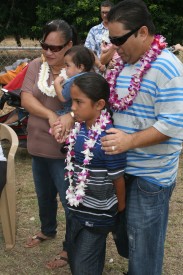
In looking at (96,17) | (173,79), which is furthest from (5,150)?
(96,17)

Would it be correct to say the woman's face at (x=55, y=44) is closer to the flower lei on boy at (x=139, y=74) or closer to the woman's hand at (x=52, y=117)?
the woman's hand at (x=52, y=117)

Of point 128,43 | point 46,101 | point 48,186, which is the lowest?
point 48,186

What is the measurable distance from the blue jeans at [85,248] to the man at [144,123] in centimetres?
20

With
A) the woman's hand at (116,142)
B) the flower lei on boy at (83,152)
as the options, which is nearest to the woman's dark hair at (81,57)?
the flower lei on boy at (83,152)

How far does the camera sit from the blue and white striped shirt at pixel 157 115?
80.1 inches

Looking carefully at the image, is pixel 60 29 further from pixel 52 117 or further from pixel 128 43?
pixel 128 43

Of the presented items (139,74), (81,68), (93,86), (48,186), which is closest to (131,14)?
(139,74)

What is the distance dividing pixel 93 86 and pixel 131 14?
0.41 metres

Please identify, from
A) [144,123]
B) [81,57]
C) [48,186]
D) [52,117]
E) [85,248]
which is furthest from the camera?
[48,186]

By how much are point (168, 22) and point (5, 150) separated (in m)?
9.55

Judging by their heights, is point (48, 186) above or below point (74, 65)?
below

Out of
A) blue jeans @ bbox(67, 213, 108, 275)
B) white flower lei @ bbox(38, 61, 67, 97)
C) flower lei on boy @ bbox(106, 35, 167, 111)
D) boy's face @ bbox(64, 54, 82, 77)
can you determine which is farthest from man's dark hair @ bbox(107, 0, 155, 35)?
blue jeans @ bbox(67, 213, 108, 275)

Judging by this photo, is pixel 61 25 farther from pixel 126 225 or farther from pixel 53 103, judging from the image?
pixel 126 225

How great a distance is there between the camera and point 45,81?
2893mm
